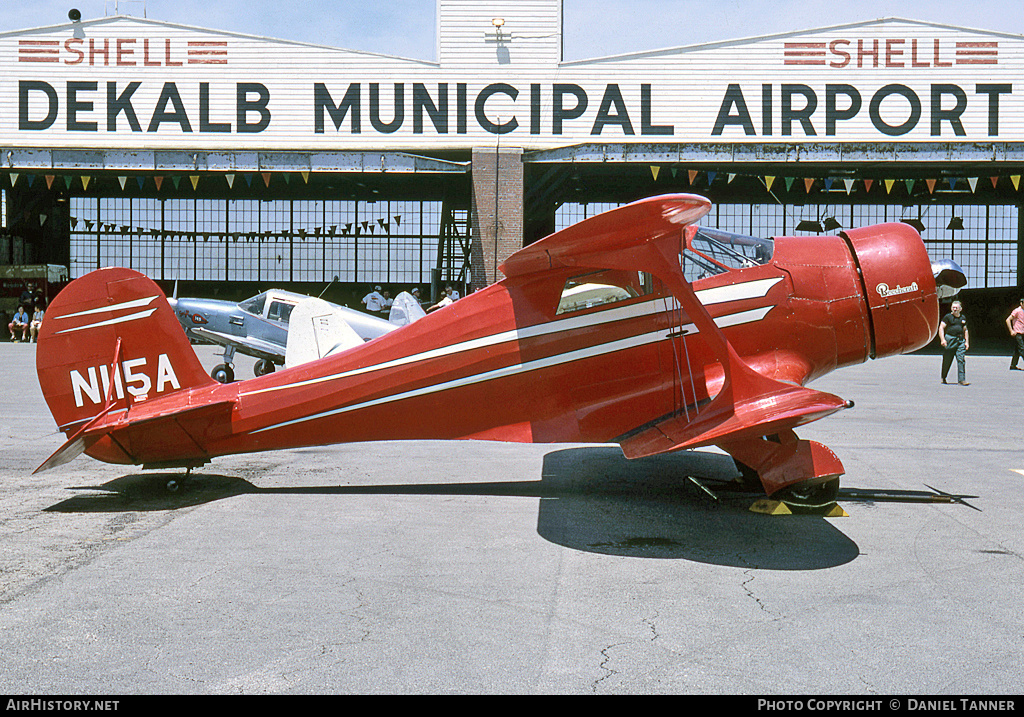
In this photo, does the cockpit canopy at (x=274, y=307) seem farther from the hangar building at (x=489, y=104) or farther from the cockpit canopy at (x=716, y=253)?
the cockpit canopy at (x=716, y=253)

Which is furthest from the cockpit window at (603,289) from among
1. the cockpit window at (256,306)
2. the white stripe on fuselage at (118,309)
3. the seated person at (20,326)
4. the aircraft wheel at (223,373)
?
the seated person at (20,326)

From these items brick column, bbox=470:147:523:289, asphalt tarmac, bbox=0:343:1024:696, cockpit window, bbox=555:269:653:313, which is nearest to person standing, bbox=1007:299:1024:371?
brick column, bbox=470:147:523:289

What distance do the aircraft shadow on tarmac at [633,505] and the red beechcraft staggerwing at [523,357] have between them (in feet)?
1.52

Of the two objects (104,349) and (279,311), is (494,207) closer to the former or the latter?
(279,311)

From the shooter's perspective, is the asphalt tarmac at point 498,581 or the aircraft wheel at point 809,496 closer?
the asphalt tarmac at point 498,581

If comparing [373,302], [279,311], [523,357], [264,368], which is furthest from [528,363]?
[373,302]

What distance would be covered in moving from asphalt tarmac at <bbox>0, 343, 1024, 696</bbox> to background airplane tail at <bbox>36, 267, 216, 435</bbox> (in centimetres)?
80

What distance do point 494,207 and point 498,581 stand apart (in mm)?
23723

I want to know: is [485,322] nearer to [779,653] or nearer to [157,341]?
[157,341]

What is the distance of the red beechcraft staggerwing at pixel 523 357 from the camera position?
267 inches

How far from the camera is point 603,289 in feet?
22.5

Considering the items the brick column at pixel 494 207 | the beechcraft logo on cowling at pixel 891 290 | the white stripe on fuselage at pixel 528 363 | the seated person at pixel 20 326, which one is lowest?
the seated person at pixel 20 326

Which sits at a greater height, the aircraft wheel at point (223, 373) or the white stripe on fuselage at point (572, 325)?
the white stripe on fuselage at point (572, 325)

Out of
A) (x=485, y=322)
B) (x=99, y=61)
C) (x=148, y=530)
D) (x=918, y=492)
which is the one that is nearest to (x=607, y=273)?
(x=485, y=322)
